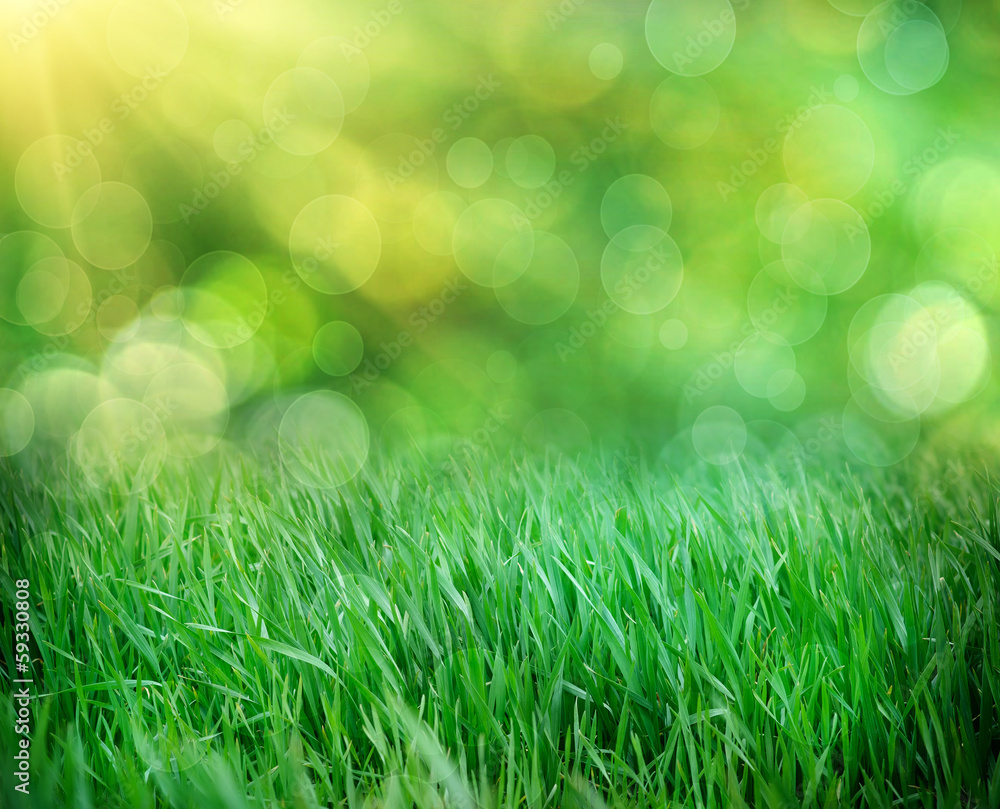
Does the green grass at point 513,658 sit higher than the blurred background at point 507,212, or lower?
lower

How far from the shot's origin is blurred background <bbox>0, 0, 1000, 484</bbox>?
10.4ft

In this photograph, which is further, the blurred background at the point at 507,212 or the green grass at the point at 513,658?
the blurred background at the point at 507,212

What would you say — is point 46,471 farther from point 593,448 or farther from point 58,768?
point 593,448

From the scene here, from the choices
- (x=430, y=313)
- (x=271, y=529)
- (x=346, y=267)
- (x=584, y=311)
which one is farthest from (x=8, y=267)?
(x=271, y=529)

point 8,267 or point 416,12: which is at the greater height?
point 416,12

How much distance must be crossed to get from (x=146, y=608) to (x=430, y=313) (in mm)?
2848

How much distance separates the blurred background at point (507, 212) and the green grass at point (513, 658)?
1714 millimetres

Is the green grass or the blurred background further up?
the blurred background

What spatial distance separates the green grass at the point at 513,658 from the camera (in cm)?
81

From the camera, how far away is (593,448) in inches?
81.0

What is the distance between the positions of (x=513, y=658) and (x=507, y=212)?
9.79 ft

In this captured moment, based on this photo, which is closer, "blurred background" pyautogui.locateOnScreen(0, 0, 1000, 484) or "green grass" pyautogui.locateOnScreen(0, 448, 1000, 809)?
"green grass" pyautogui.locateOnScreen(0, 448, 1000, 809)

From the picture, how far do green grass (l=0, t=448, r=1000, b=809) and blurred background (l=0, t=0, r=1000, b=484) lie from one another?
1714 millimetres

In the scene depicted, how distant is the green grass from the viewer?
0.81 metres
